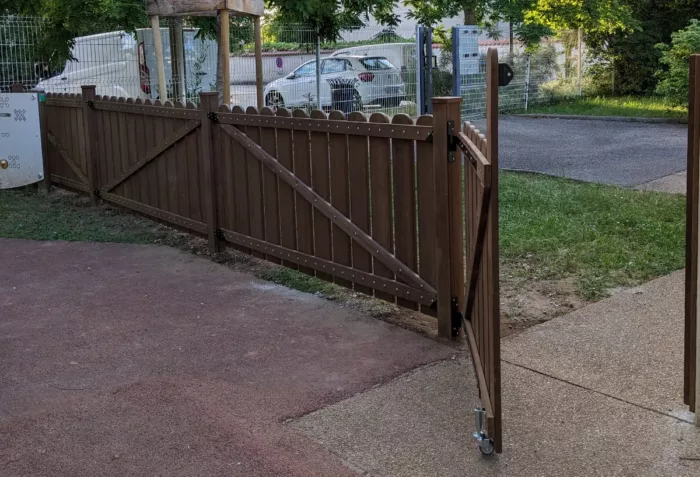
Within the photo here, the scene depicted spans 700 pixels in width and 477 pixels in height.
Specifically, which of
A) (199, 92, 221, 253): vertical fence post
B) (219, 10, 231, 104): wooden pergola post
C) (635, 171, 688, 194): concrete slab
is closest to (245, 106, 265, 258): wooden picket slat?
(199, 92, 221, 253): vertical fence post

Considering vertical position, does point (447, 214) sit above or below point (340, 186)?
below

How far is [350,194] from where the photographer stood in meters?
6.00

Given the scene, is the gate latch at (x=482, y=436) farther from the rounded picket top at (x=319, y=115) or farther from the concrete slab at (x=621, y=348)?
the rounded picket top at (x=319, y=115)

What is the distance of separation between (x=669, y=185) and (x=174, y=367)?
7.30m

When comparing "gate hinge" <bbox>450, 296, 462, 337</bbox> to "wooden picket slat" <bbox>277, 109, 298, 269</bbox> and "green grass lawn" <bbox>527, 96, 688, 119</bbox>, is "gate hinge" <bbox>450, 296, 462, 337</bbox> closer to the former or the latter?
"wooden picket slat" <bbox>277, 109, 298, 269</bbox>

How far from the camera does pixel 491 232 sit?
3.63 m

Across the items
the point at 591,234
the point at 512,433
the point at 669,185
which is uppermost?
the point at 669,185

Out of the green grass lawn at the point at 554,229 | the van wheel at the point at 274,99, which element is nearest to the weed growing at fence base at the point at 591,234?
the green grass lawn at the point at 554,229

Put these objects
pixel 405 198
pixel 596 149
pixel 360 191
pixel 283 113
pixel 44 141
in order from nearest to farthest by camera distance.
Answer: pixel 405 198
pixel 360 191
pixel 283 113
pixel 44 141
pixel 596 149

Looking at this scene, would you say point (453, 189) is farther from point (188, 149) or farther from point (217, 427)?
point (188, 149)

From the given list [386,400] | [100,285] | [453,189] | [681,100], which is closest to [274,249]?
[100,285]

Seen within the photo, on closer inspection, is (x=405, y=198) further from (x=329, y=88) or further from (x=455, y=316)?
(x=329, y=88)

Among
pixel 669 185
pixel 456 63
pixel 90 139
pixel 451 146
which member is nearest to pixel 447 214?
pixel 451 146

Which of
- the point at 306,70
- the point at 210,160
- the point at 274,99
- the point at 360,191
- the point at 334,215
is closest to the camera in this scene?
the point at 360,191
